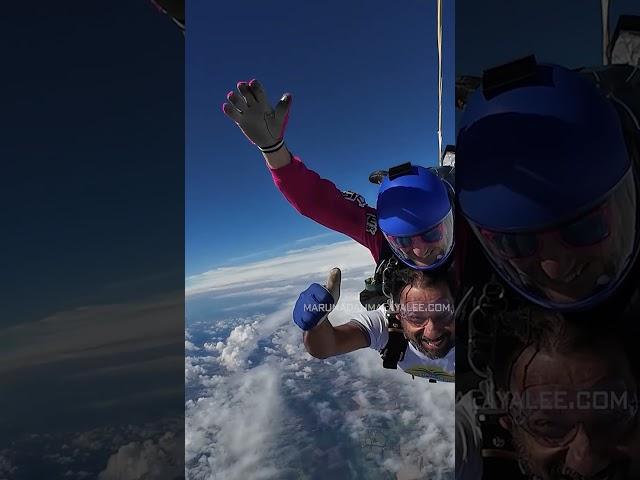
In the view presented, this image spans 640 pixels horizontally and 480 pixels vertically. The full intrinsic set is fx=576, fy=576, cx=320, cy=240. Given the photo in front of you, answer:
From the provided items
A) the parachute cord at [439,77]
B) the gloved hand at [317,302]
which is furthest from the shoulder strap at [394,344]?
the parachute cord at [439,77]

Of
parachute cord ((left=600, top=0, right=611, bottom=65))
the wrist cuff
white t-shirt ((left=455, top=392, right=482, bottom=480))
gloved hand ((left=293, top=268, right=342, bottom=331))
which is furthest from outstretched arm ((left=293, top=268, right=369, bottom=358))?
parachute cord ((left=600, top=0, right=611, bottom=65))

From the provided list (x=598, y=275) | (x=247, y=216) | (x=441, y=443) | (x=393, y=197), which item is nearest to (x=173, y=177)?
(x=247, y=216)

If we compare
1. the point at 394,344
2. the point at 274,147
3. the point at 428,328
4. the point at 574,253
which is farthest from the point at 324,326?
the point at 574,253

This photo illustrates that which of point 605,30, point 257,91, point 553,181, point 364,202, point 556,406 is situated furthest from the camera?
point 364,202

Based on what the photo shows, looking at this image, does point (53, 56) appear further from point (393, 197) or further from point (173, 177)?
point (393, 197)

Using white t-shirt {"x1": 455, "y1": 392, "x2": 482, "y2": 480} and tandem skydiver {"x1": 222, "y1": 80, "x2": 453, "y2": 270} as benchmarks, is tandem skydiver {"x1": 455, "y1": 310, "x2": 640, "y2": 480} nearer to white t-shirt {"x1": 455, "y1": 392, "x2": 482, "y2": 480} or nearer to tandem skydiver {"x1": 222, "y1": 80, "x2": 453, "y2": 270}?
white t-shirt {"x1": 455, "y1": 392, "x2": 482, "y2": 480}

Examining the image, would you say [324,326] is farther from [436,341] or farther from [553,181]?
[553,181]

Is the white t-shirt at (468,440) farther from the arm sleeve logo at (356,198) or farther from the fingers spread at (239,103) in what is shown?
the fingers spread at (239,103)
